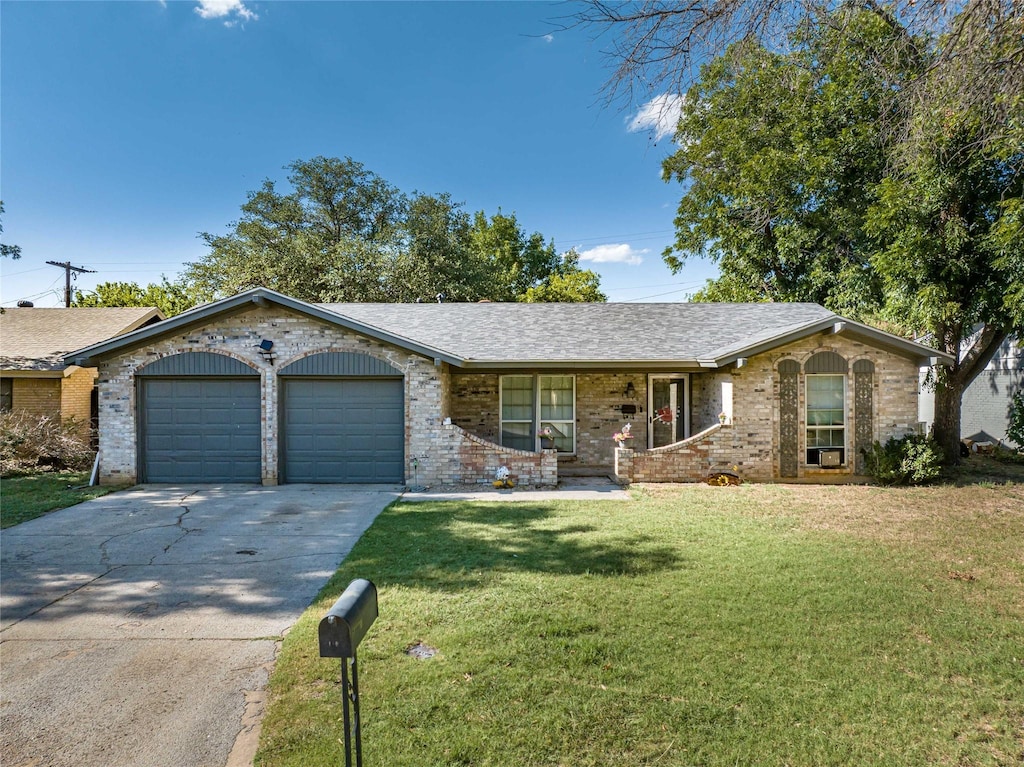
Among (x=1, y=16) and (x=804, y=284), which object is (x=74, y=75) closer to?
(x=1, y=16)

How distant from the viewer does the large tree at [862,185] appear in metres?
4.65

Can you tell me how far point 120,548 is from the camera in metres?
6.32

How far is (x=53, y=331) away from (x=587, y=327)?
53.6ft

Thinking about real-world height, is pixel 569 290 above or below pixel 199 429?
above

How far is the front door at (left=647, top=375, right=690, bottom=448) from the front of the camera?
12.3 m

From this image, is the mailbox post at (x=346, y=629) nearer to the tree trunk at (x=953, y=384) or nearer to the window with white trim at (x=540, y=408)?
the window with white trim at (x=540, y=408)

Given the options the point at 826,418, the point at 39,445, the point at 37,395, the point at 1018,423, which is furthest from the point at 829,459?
the point at 37,395

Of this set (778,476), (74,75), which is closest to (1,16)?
(74,75)

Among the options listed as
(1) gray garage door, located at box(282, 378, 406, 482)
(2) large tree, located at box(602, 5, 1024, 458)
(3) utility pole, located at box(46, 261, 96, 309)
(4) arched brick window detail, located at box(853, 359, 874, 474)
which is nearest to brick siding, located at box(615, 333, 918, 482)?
(4) arched brick window detail, located at box(853, 359, 874, 474)

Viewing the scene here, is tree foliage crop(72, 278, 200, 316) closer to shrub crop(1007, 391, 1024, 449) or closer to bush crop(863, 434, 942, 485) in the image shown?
bush crop(863, 434, 942, 485)

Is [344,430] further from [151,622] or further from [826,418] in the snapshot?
[826,418]

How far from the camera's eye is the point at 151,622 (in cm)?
435

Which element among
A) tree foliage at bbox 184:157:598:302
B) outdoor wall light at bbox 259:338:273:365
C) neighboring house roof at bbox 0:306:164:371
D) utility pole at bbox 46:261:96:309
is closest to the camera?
outdoor wall light at bbox 259:338:273:365

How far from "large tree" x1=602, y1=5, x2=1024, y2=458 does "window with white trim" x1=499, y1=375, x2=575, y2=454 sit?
625 cm
